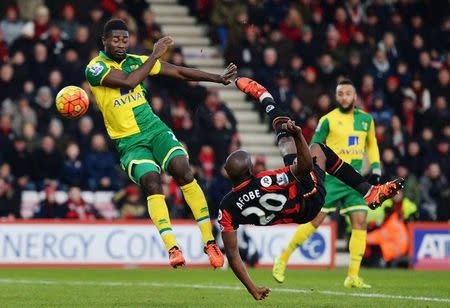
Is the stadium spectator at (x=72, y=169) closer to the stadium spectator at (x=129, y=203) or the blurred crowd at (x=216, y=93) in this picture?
the blurred crowd at (x=216, y=93)

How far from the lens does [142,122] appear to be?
13.0m

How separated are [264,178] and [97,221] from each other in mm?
8841

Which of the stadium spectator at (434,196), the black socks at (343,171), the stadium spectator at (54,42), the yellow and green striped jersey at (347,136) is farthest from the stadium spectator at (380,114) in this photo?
the black socks at (343,171)

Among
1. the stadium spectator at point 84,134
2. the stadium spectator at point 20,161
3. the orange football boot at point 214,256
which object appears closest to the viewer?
the orange football boot at point 214,256

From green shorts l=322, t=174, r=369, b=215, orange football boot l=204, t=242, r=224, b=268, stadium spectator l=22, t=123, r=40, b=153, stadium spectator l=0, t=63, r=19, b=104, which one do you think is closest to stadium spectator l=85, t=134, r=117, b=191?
stadium spectator l=22, t=123, r=40, b=153

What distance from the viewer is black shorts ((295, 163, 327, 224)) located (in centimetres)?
1199

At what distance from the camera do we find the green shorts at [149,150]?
41.9ft

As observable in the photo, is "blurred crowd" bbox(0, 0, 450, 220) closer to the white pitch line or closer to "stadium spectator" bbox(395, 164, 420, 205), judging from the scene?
"stadium spectator" bbox(395, 164, 420, 205)

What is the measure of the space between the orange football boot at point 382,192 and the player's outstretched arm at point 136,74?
2700mm

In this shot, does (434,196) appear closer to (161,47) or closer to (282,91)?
(282,91)

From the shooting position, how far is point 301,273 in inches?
767

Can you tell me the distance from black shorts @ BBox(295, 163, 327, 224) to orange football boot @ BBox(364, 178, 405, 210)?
3.53 ft

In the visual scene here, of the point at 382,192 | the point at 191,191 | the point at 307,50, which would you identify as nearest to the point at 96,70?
the point at 191,191

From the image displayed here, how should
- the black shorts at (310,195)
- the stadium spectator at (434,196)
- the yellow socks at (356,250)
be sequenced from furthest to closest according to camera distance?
the stadium spectator at (434,196) < the yellow socks at (356,250) < the black shorts at (310,195)
